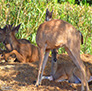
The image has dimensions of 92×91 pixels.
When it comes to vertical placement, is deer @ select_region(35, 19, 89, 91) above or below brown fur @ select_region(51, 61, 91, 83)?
above

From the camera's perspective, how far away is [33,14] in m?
11.2

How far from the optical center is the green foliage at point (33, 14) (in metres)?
11.2

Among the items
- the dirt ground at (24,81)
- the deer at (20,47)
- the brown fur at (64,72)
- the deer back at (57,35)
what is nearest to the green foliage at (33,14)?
the deer at (20,47)

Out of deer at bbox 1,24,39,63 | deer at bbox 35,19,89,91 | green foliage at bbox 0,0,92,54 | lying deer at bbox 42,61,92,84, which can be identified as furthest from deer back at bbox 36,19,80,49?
green foliage at bbox 0,0,92,54

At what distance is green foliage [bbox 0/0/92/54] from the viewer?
36.8 ft

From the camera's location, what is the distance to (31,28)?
11328mm

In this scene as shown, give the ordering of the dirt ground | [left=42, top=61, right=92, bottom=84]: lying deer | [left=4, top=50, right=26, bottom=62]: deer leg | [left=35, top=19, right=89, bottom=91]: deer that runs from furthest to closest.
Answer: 1. [left=4, top=50, right=26, bottom=62]: deer leg
2. [left=42, top=61, right=92, bottom=84]: lying deer
3. the dirt ground
4. [left=35, top=19, right=89, bottom=91]: deer

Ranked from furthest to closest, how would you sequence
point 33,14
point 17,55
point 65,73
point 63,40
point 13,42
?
point 33,14, point 13,42, point 17,55, point 65,73, point 63,40

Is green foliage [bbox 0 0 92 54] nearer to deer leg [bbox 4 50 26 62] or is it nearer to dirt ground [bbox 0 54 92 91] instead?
deer leg [bbox 4 50 26 62]

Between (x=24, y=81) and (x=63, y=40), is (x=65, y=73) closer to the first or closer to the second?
(x=24, y=81)

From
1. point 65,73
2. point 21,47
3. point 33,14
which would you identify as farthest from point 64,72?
point 33,14

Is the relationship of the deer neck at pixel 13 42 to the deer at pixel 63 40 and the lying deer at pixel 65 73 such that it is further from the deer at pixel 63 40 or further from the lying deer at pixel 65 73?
the deer at pixel 63 40

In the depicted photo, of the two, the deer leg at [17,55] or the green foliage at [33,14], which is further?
the green foliage at [33,14]

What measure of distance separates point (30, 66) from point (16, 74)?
3.53 ft
